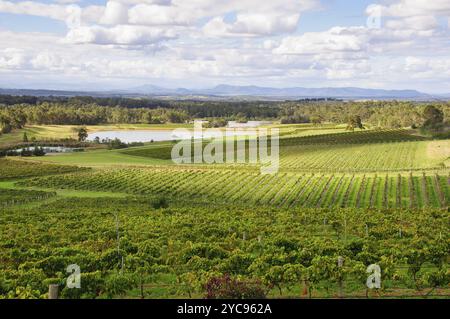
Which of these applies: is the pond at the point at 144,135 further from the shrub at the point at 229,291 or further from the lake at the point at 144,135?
the shrub at the point at 229,291

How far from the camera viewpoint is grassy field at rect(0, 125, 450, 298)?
58.4 ft

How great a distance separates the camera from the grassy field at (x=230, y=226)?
58.4 ft

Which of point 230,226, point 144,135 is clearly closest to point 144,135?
point 144,135

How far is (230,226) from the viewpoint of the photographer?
30109 millimetres

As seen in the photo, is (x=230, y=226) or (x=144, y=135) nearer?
(x=230, y=226)

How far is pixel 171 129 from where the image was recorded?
168625 millimetres

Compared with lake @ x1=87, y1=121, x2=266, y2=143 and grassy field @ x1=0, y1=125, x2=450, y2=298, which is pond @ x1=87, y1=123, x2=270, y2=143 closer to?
lake @ x1=87, y1=121, x2=266, y2=143

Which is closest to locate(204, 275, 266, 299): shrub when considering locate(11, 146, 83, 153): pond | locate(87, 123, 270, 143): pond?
locate(11, 146, 83, 153): pond

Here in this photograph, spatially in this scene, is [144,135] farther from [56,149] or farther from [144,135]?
[56,149]

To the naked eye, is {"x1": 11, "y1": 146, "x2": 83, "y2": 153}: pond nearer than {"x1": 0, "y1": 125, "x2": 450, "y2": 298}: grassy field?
No

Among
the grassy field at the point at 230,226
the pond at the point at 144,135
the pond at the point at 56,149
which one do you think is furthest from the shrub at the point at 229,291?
the pond at the point at 144,135
